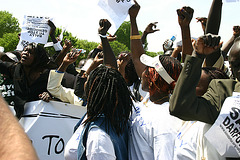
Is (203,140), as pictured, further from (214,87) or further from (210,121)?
(214,87)

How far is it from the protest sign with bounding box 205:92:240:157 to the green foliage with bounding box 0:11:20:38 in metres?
48.5

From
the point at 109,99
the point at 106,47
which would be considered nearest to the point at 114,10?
the point at 106,47

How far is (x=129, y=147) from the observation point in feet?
7.33

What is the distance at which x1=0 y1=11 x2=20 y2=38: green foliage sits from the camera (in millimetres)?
45156

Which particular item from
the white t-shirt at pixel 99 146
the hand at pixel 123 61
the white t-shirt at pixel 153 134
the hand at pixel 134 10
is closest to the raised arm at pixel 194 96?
the white t-shirt at pixel 153 134

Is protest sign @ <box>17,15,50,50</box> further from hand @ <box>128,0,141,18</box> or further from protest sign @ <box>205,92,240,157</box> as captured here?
protest sign @ <box>205,92,240,157</box>

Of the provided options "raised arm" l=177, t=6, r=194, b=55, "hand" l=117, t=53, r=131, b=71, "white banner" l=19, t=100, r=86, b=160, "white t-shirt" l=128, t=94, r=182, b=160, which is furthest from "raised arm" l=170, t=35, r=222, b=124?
"white banner" l=19, t=100, r=86, b=160

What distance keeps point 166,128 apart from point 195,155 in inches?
12.0

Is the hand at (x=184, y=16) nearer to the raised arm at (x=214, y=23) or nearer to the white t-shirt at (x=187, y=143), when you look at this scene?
the raised arm at (x=214, y=23)

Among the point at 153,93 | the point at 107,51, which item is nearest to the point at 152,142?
the point at 153,93

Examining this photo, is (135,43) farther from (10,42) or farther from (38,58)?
(10,42)

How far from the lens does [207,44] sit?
5.82ft

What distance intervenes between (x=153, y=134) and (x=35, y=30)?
428cm

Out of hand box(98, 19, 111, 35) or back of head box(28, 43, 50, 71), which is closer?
hand box(98, 19, 111, 35)
